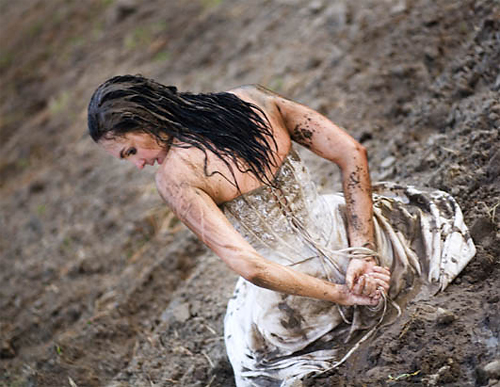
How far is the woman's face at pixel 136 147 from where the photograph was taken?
2.43 m

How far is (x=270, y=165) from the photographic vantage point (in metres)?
2.60

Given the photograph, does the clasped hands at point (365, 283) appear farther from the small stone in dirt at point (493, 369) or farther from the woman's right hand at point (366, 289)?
the small stone in dirt at point (493, 369)

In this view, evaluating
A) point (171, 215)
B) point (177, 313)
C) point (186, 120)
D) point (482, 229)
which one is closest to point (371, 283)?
point (482, 229)

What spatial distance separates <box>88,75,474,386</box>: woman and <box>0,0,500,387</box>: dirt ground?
0.15m

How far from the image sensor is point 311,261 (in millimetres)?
2646

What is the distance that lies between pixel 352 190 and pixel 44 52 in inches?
273

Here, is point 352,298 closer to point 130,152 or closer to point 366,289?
point 366,289

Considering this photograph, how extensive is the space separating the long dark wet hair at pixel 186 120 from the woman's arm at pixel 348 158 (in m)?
0.17

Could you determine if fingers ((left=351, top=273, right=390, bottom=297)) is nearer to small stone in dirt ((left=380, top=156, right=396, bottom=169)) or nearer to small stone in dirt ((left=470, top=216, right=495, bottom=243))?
small stone in dirt ((left=470, top=216, right=495, bottom=243))

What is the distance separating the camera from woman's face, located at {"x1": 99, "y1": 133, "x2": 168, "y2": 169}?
2.43m

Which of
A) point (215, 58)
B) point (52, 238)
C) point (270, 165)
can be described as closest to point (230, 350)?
point (270, 165)

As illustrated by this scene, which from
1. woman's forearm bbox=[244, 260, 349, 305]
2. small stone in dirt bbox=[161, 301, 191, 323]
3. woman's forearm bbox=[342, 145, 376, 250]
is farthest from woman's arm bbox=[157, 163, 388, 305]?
small stone in dirt bbox=[161, 301, 191, 323]

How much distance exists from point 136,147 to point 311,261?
0.85m

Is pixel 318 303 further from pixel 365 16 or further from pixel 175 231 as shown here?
pixel 365 16
